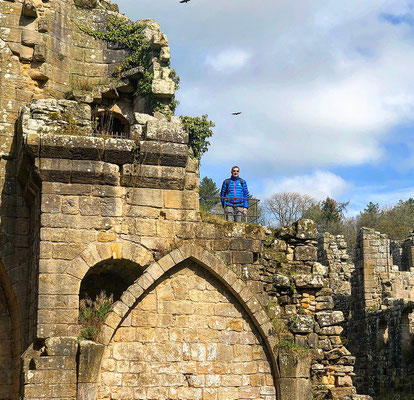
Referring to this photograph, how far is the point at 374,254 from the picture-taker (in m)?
29.4

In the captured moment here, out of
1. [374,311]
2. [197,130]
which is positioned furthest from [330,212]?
[197,130]

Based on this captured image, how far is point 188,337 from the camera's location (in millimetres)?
14453

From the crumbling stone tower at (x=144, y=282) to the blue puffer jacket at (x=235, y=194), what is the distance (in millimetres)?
1195

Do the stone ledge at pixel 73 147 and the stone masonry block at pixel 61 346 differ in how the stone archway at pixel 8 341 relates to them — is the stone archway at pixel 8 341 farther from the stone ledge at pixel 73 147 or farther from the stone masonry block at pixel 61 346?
the stone ledge at pixel 73 147

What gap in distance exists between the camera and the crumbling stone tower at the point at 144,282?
45.5 feet

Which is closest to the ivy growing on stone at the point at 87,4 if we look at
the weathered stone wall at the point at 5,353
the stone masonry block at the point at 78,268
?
the weathered stone wall at the point at 5,353

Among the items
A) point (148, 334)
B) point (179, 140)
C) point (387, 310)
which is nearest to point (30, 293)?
point (148, 334)

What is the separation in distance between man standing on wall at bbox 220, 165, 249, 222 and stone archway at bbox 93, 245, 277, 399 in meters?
2.02

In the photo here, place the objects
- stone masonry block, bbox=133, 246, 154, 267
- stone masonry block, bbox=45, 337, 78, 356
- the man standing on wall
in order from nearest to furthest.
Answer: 1. stone masonry block, bbox=45, 337, 78, 356
2. stone masonry block, bbox=133, 246, 154, 267
3. the man standing on wall

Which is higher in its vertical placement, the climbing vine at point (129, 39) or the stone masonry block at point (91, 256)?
the climbing vine at point (129, 39)

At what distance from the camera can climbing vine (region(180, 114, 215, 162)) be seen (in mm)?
19125

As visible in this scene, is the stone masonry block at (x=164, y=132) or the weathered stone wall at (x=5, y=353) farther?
the weathered stone wall at (x=5, y=353)

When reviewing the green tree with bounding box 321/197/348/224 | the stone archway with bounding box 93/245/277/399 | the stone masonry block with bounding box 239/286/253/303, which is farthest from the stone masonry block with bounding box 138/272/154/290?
the green tree with bounding box 321/197/348/224

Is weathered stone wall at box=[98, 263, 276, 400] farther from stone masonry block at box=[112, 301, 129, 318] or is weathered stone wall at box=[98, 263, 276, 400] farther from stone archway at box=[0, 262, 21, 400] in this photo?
stone archway at box=[0, 262, 21, 400]
